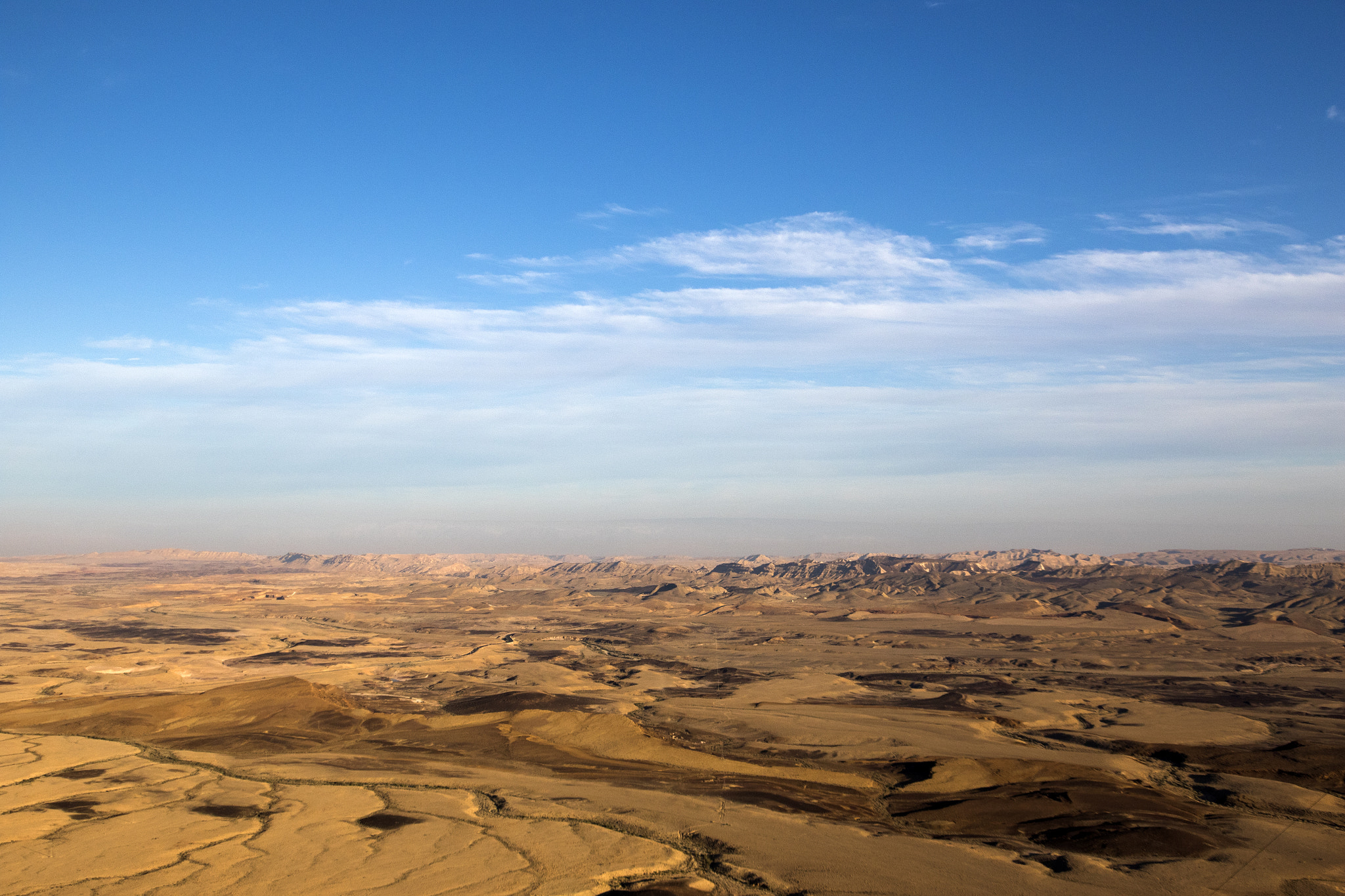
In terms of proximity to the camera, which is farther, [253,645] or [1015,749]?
[253,645]

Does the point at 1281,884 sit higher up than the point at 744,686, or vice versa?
the point at 1281,884

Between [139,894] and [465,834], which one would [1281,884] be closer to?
[465,834]

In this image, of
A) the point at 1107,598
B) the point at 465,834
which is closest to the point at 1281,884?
the point at 465,834

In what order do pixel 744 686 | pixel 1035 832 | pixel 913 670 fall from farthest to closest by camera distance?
1. pixel 913 670
2. pixel 744 686
3. pixel 1035 832

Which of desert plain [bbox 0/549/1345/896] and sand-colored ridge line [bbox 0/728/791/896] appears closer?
sand-colored ridge line [bbox 0/728/791/896]

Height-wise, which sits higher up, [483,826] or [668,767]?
→ [483,826]

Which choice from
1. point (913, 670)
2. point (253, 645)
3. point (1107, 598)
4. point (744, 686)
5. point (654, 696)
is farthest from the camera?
point (1107, 598)

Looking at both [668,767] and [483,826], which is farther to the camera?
[668,767]

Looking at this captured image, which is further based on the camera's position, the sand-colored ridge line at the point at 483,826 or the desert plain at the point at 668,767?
the desert plain at the point at 668,767
